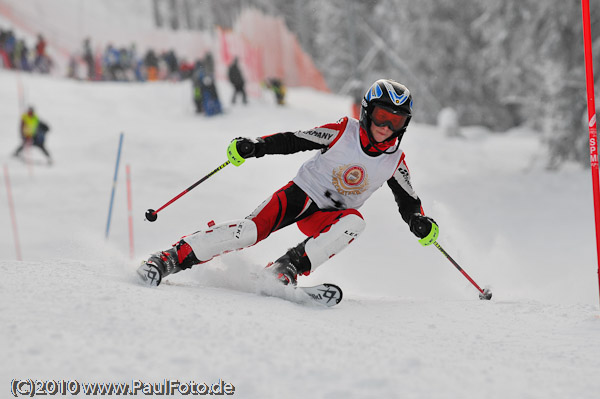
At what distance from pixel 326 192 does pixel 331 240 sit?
0.52 m

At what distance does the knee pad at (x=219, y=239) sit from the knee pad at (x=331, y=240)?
1.36ft

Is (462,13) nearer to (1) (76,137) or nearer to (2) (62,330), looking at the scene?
(1) (76,137)

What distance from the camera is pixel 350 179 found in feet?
14.2

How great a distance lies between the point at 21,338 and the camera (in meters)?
2.30

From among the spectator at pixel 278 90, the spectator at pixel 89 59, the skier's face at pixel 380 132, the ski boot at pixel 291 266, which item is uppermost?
the spectator at pixel 89 59

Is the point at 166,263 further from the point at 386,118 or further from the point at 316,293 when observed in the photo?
the point at 386,118

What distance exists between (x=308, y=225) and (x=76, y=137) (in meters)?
13.8

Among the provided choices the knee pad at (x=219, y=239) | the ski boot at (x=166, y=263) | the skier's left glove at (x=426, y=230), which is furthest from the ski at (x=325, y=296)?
the skier's left glove at (x=426, y=230)

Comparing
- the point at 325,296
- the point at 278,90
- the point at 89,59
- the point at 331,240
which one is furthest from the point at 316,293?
the point at 89,59

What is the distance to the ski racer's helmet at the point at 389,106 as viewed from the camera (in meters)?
4.07

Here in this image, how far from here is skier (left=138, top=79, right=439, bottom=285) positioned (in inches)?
156

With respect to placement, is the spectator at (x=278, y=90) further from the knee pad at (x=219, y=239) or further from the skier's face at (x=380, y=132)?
the knee pad at (x=219, y=239)

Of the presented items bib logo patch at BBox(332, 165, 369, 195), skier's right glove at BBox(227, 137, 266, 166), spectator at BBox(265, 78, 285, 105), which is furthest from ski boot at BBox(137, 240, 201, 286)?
spectator at BBox(265, 78, 285, 105)

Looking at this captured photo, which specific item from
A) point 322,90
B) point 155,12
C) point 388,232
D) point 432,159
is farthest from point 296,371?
point 155,12
